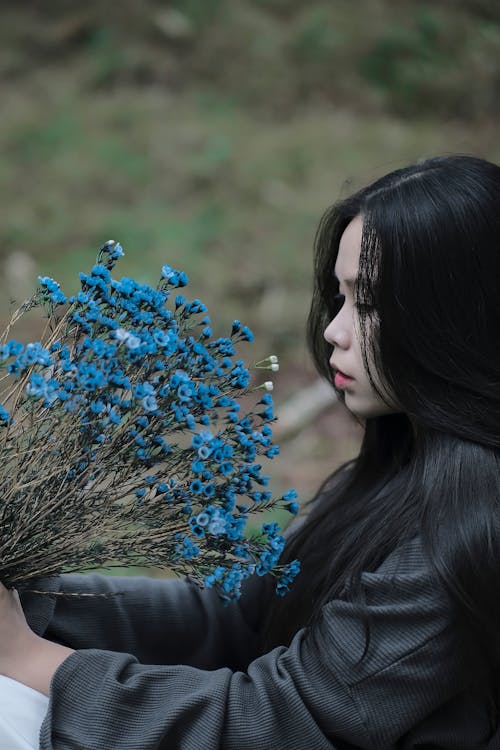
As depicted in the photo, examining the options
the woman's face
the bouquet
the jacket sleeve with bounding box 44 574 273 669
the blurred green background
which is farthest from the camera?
the blurred green background

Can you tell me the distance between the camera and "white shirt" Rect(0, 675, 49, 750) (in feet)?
4.30

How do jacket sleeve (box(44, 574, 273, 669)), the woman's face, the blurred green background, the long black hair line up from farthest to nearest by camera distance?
the blurred green background
jacket sleeve (box(44, 574, 273, 669))
the woman's face
the long black hair

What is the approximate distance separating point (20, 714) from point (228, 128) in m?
5.75

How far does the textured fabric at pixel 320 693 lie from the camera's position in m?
1.32

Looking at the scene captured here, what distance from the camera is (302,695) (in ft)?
4.42

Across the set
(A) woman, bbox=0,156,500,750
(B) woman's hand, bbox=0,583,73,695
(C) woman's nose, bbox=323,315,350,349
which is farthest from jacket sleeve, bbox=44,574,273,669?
(C) woman's nose, bbox=323,315,350,349

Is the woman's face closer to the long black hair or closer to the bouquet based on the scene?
the long black hair

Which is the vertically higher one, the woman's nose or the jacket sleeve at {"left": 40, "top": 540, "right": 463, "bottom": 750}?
the woman's nose

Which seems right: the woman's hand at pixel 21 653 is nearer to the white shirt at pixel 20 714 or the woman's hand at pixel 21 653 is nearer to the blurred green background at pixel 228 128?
the white shirt at pixel 20 714

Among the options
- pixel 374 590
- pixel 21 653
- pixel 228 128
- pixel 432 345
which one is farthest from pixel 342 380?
pixel 228 128

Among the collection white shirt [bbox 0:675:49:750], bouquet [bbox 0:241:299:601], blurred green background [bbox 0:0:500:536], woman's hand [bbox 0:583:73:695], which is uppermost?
blurred green background [bbox 0:0:500:536]

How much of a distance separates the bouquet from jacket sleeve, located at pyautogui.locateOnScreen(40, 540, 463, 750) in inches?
6.4

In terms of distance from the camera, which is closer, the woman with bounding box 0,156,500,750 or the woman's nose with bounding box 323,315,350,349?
the woman with bounding box 0,156,500,750

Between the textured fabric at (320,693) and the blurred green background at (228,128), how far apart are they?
2670 mm
